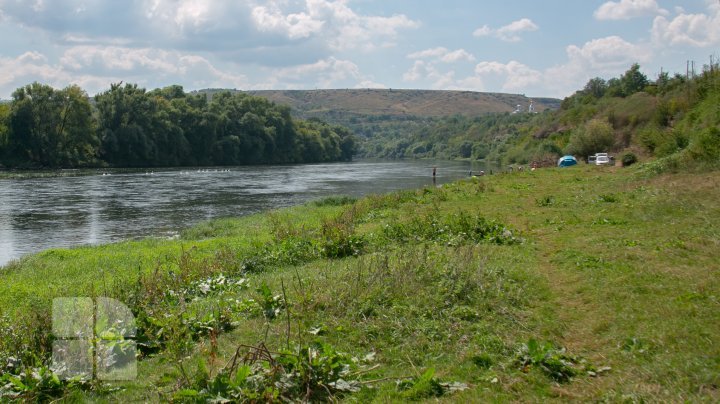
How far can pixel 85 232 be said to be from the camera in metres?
28.0

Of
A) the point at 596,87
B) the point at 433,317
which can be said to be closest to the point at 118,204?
the point at 433,317

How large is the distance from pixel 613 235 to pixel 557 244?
1490mm

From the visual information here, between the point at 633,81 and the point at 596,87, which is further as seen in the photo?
the point at 596,87

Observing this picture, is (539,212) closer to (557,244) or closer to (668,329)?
(557,244)

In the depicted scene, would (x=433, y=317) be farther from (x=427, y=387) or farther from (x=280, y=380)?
(x=280, y=380)

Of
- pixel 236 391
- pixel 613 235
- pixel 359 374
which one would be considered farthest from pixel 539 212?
pixel 236 391

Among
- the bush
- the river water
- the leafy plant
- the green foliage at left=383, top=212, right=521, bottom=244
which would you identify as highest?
the bush

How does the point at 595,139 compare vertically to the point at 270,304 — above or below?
above

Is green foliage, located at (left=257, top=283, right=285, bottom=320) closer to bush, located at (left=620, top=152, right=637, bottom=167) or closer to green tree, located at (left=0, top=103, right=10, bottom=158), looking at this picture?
bush, located at (left=620, top=152, right=637, bottom=167)

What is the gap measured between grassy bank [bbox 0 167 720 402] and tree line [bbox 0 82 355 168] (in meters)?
68.0

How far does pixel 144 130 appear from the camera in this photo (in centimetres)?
8712

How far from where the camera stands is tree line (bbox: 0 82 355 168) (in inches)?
2948
